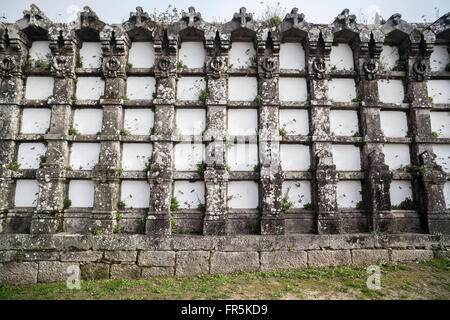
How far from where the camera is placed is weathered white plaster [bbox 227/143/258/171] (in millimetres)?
6328

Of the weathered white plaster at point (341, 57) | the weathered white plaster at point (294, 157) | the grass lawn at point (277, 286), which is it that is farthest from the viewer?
the weathered white plaster at point (341, 57)

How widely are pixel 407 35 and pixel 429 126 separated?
2406 millimetres

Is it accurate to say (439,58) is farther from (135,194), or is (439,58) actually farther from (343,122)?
(135,194)

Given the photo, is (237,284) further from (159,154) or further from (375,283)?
(159,154)

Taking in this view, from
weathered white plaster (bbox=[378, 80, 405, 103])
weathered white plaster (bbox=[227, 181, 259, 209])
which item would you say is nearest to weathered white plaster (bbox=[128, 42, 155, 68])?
weathered white plaster (bbox=[227, 181, 259, 209])

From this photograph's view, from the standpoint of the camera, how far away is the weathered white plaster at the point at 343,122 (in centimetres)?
658

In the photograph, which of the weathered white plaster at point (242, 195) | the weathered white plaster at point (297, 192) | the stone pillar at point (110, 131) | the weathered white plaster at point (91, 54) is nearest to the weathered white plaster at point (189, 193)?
the weathered white plaster at point (242, 195)

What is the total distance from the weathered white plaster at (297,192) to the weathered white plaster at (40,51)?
22.6 feet

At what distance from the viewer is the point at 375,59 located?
668cm

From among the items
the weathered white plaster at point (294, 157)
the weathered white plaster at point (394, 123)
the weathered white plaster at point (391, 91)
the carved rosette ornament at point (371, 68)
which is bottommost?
the weathered white plaster at point (294, 157)

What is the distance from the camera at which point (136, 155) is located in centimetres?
638

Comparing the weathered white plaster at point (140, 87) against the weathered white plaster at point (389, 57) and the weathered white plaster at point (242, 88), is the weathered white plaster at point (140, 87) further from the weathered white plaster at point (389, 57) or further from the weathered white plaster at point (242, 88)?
the weathered white plaster at point (389, 57)

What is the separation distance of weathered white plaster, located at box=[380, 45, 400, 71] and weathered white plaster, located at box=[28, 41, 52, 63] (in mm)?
8777

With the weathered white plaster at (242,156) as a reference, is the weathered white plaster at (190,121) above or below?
above
